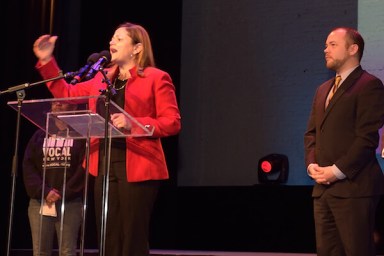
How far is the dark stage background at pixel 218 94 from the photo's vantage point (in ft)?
21.0

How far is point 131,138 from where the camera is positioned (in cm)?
321

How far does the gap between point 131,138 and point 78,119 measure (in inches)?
10.7

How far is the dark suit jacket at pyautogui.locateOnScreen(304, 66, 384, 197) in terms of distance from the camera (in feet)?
10.9

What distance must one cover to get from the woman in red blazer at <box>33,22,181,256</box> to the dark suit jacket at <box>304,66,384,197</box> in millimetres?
781

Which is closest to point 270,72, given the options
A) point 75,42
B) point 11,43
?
point 75,42

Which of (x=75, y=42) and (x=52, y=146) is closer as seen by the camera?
(x=52, y=146)

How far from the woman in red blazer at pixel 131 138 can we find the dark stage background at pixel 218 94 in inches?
120

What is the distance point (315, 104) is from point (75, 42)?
4251 millimetres

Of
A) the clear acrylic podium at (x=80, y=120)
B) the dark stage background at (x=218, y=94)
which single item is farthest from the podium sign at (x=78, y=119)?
the dark stage background at (x=218, y=94)

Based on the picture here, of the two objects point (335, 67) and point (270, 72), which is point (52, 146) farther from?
point (270, 72)

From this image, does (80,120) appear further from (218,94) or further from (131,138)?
(218,94)

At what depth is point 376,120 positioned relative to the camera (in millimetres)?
3377

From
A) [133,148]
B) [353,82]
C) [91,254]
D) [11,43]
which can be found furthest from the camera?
[11,43]

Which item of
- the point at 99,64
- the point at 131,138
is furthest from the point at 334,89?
the point at 99,64
